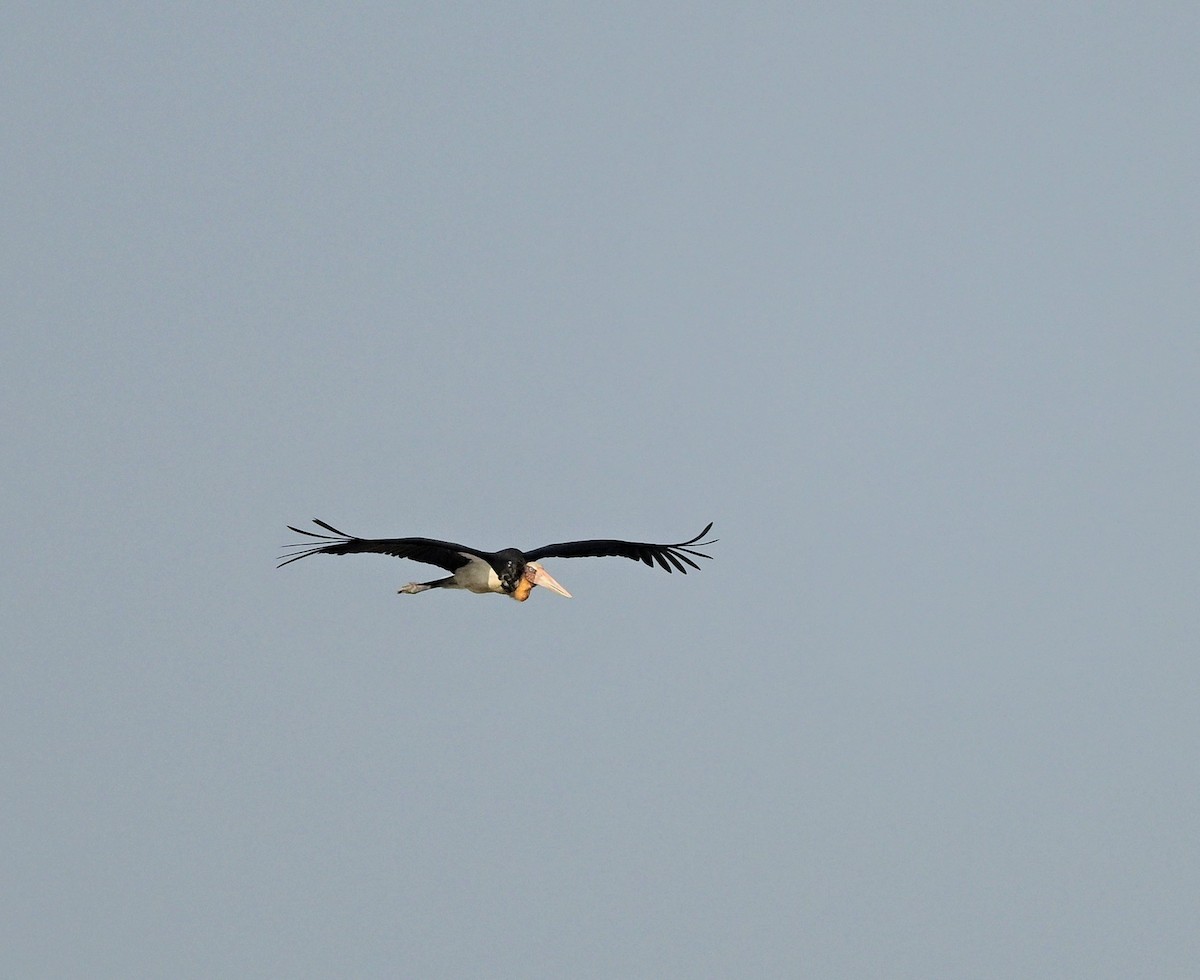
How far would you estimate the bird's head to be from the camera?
125 feet

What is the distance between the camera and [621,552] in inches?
1593

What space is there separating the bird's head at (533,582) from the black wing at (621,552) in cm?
115

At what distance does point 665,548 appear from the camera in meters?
39.6

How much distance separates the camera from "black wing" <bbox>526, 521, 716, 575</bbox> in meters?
39.7

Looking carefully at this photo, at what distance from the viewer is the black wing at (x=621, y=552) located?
130ft

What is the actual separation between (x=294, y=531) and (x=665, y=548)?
9.25 m

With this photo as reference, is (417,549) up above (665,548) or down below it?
below

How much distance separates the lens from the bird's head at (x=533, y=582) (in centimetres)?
3797

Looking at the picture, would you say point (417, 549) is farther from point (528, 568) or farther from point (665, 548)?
point (665, 548)

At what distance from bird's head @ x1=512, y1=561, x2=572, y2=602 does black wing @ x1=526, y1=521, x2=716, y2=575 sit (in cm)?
115

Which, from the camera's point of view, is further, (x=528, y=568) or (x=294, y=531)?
(x=528, y=568)

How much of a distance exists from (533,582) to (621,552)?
3.00 m

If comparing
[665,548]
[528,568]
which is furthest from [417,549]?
[665,548]

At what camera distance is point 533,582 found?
3816 centimetres
